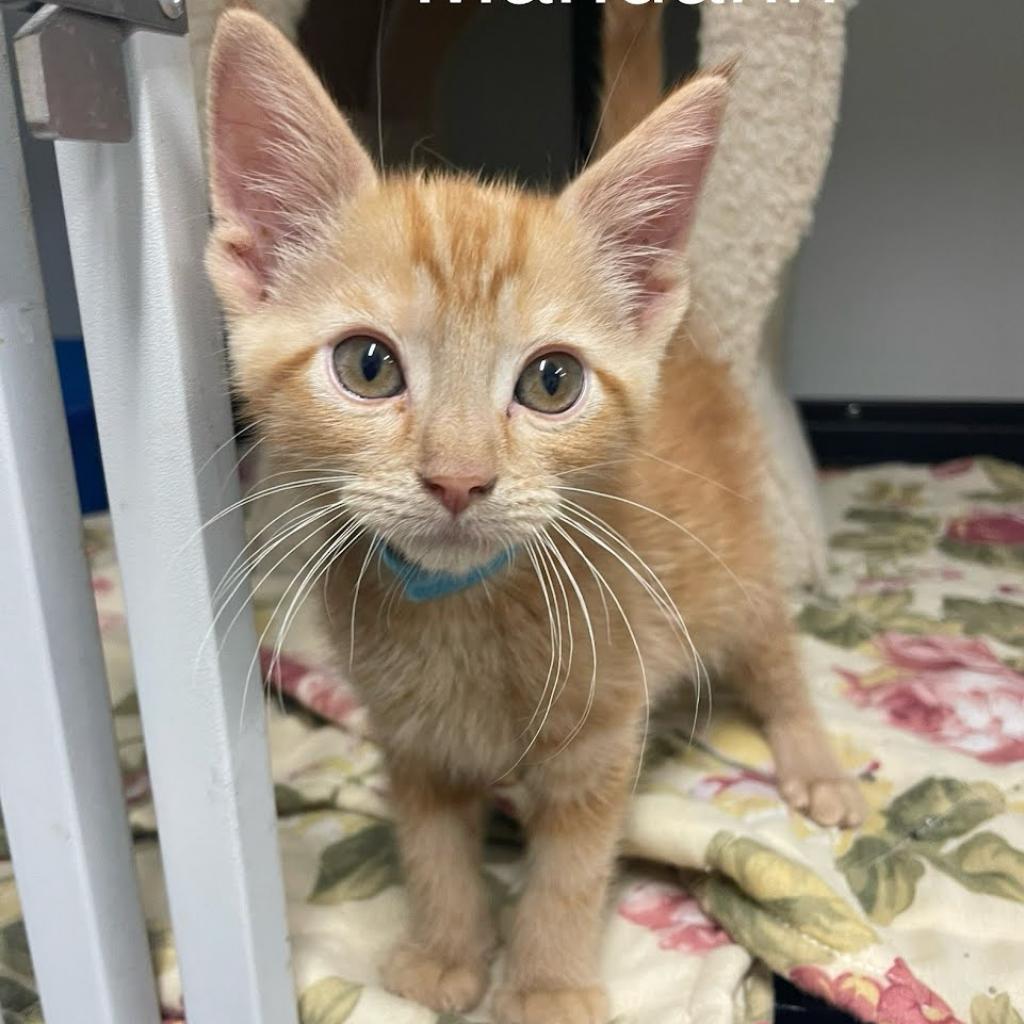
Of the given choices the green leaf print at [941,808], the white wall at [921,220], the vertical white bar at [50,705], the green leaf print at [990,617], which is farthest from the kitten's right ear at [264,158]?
the white wall at [921,220]

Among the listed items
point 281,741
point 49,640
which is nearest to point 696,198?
point 49,640

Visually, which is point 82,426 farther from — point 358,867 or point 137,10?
point 137,10

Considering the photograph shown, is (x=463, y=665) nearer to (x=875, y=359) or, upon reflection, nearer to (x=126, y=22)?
(x=126, y=22)

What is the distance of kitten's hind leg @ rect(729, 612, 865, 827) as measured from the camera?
3.50 feet

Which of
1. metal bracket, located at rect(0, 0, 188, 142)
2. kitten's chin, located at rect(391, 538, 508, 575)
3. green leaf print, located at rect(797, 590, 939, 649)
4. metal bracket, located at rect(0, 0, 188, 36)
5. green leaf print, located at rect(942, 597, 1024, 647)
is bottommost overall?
green leaf print, located at rect(797, 590, 939, 649)

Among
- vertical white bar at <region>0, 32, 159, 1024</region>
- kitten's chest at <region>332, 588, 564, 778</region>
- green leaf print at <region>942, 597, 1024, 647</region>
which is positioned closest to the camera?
vertical white bar at <region>0, 32, 159, 1024</region>

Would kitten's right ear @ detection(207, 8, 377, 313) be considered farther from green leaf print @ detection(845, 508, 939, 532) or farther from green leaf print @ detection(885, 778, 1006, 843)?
green leaf print @ detection(845, 508, 939, 532)

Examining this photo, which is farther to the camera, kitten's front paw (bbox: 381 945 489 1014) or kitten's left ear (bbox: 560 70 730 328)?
kitten's front paw (bbox: 381 945 489 1014)

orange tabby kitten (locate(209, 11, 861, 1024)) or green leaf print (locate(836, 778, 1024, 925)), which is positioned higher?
orange tabby kitten (locate(209, 11, 861, 1024))

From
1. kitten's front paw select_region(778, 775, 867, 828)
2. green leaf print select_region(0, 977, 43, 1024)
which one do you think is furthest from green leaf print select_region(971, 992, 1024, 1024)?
green leaf print select_region(0, 977, 43, 1024)

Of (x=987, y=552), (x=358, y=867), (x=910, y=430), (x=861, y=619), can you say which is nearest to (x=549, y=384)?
(x=358, y=867)

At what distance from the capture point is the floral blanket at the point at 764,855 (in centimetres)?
88

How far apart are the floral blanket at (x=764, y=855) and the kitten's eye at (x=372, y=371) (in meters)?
0.54

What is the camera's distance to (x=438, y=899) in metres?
0.92
